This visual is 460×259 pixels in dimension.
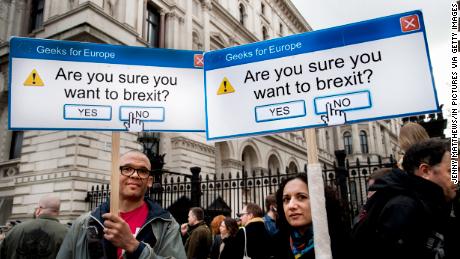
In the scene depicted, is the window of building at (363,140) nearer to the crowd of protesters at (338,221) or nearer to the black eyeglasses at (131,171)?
the crowd of protesters at (338,221)

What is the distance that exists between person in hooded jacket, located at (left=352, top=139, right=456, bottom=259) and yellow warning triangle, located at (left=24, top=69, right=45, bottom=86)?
276cm

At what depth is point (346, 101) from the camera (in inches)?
104

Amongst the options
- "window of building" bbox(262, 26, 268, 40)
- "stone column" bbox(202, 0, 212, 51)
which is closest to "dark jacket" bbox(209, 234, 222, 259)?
"stone column" bbox(202, 0, 212, 51)

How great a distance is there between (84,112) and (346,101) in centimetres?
218

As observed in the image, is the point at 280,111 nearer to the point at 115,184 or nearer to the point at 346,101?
the point at 346,101

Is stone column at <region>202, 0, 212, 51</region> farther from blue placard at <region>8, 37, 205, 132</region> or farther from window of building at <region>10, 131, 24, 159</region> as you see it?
blue placard at <region>8, 37, 205, 132</region>

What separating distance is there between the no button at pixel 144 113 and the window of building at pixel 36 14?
16.5 meters

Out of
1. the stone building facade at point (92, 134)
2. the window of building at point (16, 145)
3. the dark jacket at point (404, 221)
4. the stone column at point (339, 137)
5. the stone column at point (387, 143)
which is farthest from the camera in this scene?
the stone column at point (387, 143)

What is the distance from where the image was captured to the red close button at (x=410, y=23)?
264 centimetres

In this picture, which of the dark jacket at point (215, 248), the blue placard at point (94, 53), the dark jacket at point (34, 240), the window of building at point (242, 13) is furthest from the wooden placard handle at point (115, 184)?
the window of building at point (242, 13)

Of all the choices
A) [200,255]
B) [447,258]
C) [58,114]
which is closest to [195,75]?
[58,114]

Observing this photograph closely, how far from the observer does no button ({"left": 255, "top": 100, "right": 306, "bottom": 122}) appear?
2.75 m

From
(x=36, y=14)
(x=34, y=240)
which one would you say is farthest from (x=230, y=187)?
(x=36, y=14)

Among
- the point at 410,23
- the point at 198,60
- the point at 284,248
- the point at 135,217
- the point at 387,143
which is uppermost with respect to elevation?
the point at 387,143
